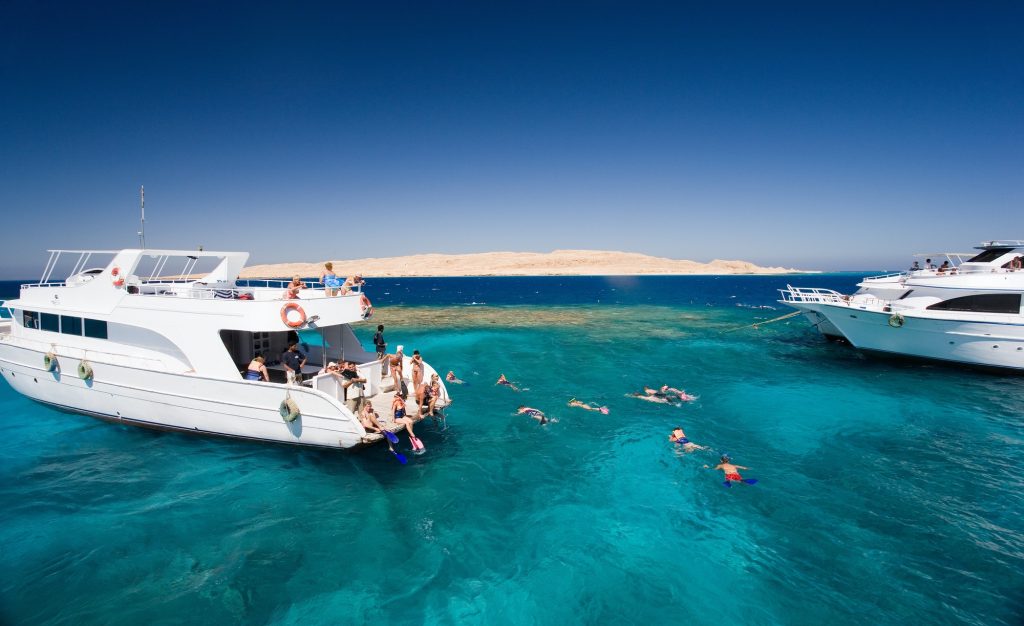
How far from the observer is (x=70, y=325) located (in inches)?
560

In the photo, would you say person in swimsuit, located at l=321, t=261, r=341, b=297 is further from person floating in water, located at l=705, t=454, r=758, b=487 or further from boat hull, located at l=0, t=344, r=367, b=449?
person floating in water, located at l=705, t=454, r=758, b=487

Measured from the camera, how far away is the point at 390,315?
170 feet

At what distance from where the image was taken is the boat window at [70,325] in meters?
14.0

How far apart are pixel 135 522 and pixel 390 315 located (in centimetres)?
4283

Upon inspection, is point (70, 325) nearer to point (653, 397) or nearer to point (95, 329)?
point (95, 329)

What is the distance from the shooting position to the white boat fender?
10820mm

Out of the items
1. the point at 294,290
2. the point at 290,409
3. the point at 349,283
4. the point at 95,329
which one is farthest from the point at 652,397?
the point at 95,329

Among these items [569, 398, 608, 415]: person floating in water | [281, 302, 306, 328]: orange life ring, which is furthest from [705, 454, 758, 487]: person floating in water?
[281, 302, 306, 328]: orange life ring

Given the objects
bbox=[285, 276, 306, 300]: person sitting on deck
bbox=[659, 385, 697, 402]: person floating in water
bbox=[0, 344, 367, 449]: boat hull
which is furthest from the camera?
bbox=[659, 385, 697, 402]: person floating in water

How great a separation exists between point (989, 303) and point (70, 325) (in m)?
36.6

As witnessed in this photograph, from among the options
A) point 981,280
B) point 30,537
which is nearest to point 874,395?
point 981,280

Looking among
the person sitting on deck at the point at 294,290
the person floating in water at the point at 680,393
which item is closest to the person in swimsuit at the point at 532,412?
the person floating in water at the point at 680,393

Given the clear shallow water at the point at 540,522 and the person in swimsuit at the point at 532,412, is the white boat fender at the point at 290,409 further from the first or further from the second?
the person in swimsuit at the point at 532,412

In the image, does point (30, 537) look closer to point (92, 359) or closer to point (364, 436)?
point (92, 359)
